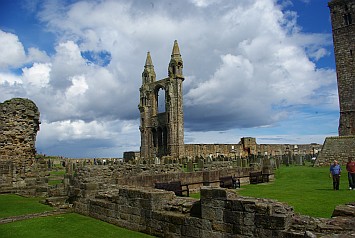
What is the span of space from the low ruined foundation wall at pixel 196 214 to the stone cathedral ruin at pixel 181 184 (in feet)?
0.06

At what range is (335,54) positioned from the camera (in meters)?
36.8

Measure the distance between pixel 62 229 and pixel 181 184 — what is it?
685cm

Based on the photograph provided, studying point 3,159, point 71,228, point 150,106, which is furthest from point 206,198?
point 150,106

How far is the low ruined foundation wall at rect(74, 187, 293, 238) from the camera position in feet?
16.6

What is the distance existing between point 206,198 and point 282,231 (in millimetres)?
1601

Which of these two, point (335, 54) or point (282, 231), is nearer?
point (282, 231)

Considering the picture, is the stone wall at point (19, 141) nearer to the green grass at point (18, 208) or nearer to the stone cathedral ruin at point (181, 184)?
the stone cathedral ruin at point (181, 184)

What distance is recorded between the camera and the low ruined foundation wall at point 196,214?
505cm

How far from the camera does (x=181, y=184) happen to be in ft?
45.2

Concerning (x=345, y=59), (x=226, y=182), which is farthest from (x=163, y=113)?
(x=226, y=182)

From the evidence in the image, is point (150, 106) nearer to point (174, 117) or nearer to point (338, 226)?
point (174, 117)

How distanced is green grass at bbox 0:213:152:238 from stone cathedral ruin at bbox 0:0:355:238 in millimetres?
361

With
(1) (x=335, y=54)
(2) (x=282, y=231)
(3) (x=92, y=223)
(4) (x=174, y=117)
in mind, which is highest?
(1) (x=335, y=54)

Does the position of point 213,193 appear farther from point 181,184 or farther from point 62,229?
point 181,184
